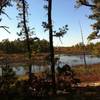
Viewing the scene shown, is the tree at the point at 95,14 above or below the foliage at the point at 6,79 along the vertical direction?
above

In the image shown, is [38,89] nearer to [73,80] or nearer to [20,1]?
A: [73,80]

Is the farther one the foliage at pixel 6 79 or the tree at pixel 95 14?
the tree at pixel 95 14

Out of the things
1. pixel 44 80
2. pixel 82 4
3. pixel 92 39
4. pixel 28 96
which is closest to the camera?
pixel 28 96

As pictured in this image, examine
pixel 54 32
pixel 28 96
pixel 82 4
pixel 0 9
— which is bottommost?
pixel 28 96

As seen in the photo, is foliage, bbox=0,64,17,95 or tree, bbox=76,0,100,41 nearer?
A: foliage, bbox=0,64,17,95

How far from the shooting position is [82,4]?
109 ft


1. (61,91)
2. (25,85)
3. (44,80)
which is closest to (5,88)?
(25,85)

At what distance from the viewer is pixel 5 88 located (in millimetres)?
20688

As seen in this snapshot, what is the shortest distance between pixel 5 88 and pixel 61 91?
4.60m

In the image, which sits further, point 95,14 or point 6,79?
point 95,14

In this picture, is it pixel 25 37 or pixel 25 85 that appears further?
pixel 25 37

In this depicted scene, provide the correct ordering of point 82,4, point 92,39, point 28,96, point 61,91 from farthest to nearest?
point 92,39
point 82,4
point 61,91
point 28,96

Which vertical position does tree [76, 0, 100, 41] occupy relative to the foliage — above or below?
above

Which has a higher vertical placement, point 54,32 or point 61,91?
point 54,32
